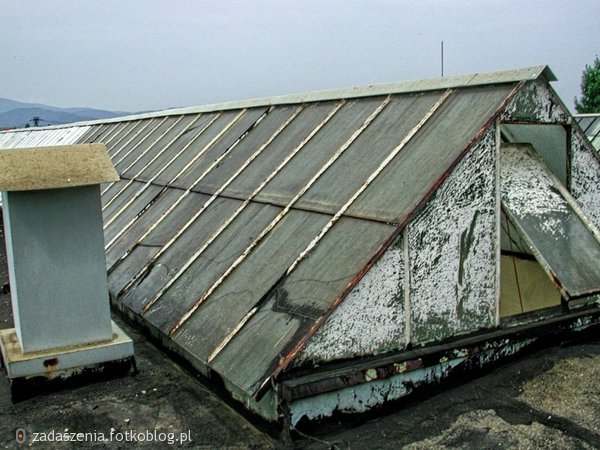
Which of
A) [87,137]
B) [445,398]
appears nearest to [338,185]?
[445,398]

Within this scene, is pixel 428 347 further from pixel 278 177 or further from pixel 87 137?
pixel 87 137

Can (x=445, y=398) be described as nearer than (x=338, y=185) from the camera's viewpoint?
Yes

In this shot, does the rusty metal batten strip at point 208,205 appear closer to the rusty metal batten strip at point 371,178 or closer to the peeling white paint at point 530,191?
the rusty metal batten strip at point 371,178

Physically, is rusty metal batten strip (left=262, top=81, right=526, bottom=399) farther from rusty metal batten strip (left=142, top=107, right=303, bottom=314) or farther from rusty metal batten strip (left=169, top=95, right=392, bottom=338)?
rusty metal batten strip (left=142, top=107, right=303, bottom=314)

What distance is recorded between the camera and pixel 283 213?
585cm

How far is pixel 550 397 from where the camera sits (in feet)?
15.6

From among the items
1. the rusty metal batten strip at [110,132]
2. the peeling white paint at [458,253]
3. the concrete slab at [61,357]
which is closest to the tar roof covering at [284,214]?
the peeling white paint at [458,253]

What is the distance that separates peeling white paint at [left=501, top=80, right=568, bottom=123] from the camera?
16.9ft

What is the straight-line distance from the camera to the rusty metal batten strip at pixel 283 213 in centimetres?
560

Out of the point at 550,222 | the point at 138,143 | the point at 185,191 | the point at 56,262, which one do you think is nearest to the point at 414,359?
the point at 550,222

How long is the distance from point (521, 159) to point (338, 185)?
1.75m

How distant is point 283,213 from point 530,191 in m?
2.20

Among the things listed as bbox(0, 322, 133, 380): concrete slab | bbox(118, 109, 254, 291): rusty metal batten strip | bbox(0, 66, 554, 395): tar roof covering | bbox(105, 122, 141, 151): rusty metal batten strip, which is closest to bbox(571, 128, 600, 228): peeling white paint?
bbox(0, 66, 554, 395): tar roof covering

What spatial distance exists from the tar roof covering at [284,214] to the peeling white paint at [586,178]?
1340mm
